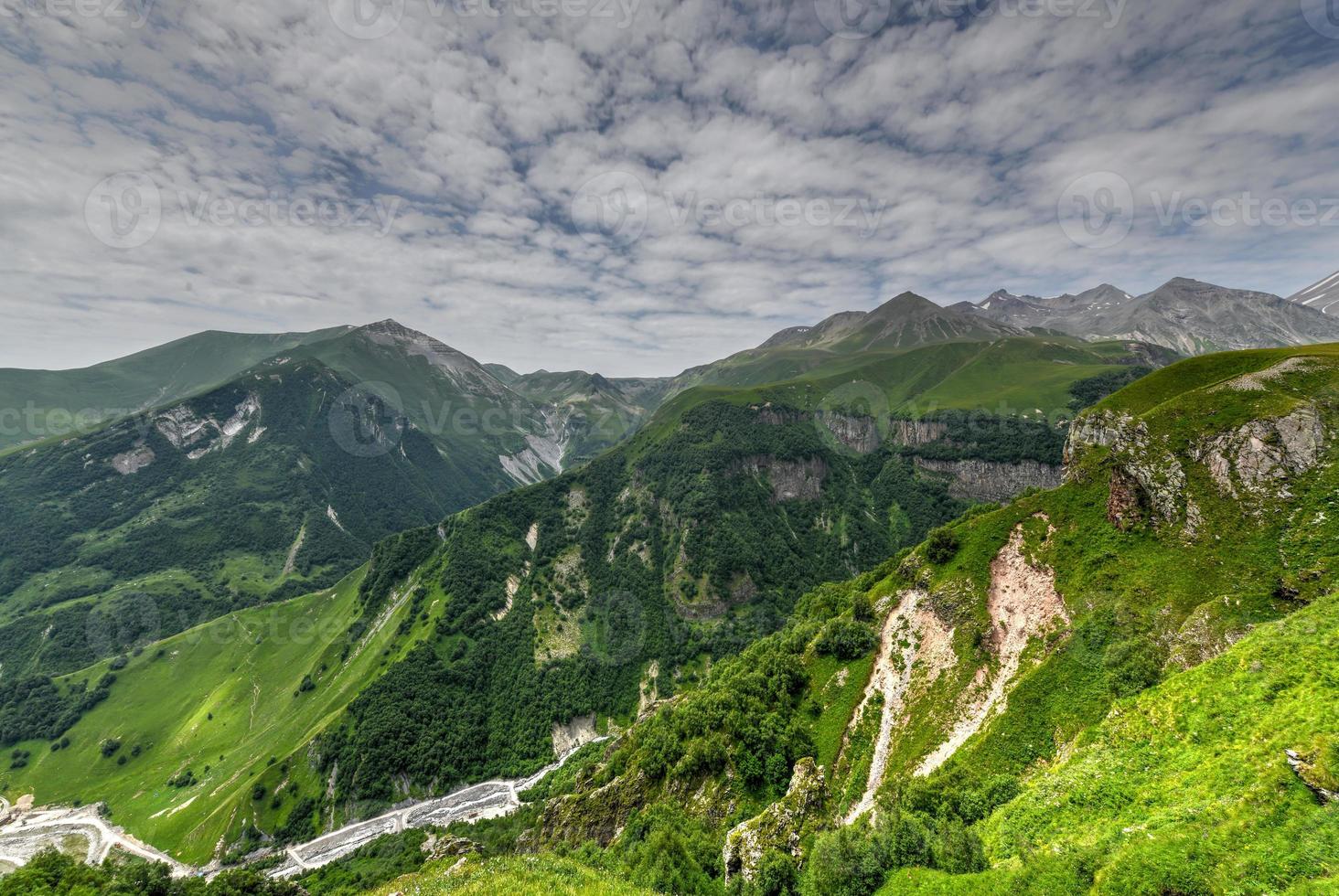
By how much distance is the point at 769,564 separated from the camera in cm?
19425

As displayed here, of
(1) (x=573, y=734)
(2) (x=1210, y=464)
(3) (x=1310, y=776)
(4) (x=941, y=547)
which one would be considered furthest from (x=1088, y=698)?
(1) (x=573, y=734)

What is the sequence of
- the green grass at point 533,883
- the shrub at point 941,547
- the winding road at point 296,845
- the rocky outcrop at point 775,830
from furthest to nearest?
the winding road at point 296,845 < the shrub at point 941,547 < the rocky outcrop at point 775,830 < the green grass at point 533,883

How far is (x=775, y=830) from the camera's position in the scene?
39406 mm

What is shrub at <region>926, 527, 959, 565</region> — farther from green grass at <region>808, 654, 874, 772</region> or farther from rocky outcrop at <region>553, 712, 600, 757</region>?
rocky outcrop at <region>553, 712, 600, 757</region>

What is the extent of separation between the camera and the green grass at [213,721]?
4503 inches

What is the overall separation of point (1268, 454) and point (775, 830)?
55.1 metres

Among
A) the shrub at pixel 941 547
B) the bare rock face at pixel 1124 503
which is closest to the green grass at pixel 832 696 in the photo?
the shrub at pixel 941 547

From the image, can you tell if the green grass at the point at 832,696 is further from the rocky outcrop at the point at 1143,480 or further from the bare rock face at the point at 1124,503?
the rocky outcrop at the point at 1143,480

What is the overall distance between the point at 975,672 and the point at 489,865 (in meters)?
50.0

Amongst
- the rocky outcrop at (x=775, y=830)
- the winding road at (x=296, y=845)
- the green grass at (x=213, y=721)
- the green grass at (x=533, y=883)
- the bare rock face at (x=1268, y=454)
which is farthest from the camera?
the green grass at (x=213, y=721)

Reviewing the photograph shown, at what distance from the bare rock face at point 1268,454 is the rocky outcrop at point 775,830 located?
1887 inches

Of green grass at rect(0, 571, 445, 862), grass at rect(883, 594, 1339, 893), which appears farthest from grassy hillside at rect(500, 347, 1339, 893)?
green grass at rect(0, 571, 445, 862)

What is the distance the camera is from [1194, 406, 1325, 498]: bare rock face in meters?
40.5

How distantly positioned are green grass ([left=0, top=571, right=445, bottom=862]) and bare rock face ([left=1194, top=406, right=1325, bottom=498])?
174 metres
